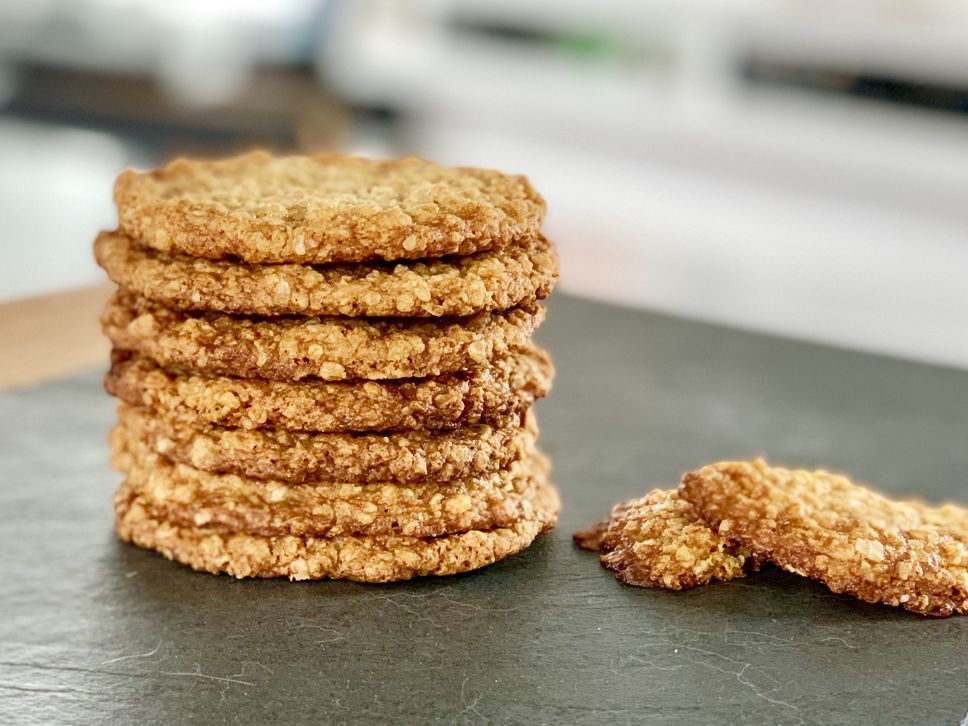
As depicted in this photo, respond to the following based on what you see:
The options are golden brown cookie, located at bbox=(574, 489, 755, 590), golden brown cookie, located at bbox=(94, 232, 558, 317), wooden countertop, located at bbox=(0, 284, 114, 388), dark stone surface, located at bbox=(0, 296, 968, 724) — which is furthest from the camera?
wooden countertop, located at bbox=(0, 284, 114, 388)

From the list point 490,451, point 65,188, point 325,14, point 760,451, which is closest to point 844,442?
point 760,451

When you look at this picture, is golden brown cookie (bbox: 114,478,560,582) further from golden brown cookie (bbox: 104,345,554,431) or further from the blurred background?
the blurred background

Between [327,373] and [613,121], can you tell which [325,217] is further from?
[613,121]

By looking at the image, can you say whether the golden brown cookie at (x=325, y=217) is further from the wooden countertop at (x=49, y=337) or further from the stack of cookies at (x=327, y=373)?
the wooden countertop at (x=49, y=337)

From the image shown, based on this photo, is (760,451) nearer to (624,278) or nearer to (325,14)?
(624,278)

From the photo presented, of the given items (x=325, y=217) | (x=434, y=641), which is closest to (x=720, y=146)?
(x=325, y=217)

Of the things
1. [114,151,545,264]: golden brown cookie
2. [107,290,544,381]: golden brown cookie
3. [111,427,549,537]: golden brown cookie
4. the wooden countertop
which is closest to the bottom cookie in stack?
[111,427,549,537]: golden brown cookie

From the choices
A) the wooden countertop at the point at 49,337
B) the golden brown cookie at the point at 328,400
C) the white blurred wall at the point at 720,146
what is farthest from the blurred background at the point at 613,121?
the golden brown cookie at the point at 328,400
